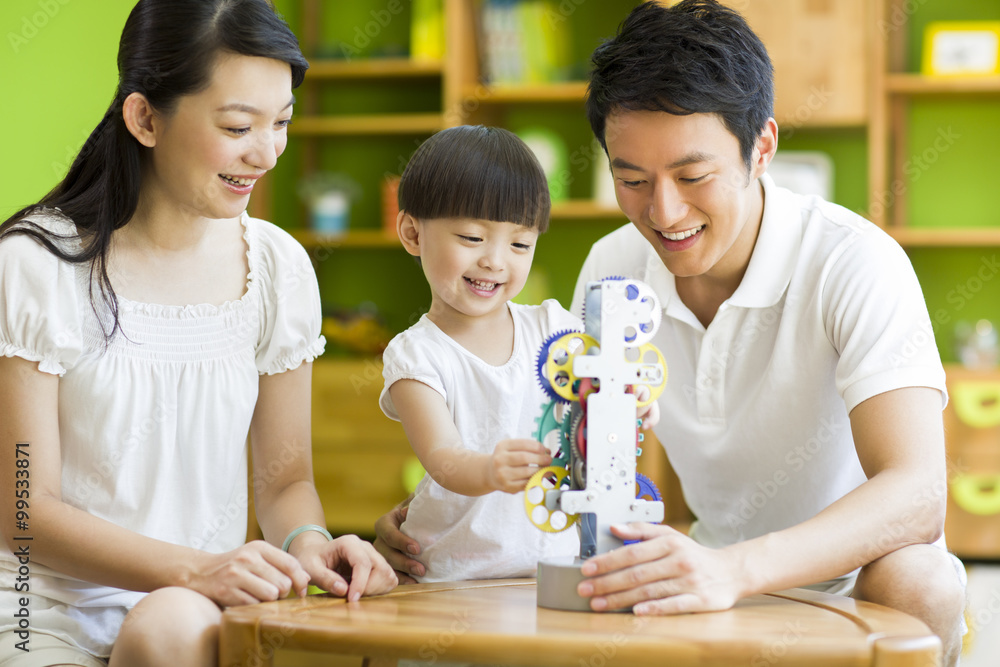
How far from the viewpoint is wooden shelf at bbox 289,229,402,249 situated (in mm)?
3693

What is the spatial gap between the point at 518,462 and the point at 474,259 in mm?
338

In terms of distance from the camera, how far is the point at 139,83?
47.2 inches

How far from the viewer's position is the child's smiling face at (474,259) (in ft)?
3.97

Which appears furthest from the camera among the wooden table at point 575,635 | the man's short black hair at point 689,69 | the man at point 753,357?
the man's short black hair at point 689,69

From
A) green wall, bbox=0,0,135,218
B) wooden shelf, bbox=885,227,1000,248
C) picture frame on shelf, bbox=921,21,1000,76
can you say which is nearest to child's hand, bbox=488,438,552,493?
green wall, bbox=0,0,135,218

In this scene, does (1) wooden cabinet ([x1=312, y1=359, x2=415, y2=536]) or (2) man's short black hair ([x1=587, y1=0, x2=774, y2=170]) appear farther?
(1) wooden cabinet ([x1=312, y1=359, x2=415, y2=536])

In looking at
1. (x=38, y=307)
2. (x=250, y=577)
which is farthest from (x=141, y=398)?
(x=250, y=577)

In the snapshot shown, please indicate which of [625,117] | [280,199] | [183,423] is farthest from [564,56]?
[183,423]

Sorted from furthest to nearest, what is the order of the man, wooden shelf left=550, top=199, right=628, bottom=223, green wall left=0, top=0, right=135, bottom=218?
wooden shelf left=550, top=199, right=628, bottom=223, green wall left=0, top=0, right=135, bottom=218, the man

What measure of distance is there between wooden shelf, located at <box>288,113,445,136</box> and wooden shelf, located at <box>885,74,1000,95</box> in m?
1.64

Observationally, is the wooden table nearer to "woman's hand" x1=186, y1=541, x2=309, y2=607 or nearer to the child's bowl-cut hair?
"woman's hand" x1=186, y1=541, x2=309, y2=607

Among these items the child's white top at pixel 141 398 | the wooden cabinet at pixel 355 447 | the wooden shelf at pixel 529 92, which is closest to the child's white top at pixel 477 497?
the child's white top at pixel 141 398

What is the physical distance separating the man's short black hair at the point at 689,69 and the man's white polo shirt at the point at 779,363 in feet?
0.60

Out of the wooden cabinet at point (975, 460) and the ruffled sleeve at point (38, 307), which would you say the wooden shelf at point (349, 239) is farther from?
the ruffled sleeve at point (38, 307)
